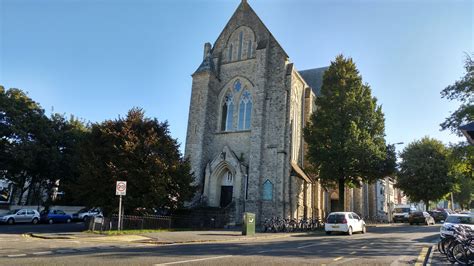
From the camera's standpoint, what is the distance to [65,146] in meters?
38.0

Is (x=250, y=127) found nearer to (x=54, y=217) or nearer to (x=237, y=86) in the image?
(x=237, y=86)

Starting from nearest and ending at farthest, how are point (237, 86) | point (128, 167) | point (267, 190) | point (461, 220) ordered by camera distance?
point (461, 220)
point (128, 167)
point (267, 190)
point (237, 86)

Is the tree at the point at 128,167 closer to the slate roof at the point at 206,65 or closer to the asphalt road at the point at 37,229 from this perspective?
the asphalt road at the point at 37,229

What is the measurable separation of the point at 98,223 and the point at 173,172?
5609mm

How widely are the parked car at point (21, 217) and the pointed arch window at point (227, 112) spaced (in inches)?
731

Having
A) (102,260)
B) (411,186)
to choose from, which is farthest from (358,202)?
(102,260)

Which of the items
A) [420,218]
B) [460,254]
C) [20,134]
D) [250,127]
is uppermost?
[250,127]

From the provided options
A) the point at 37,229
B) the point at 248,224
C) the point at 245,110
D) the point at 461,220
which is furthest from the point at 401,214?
the point at 37,229

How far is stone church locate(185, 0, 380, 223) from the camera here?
1168 inches

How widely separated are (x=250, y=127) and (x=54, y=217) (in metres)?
20.2

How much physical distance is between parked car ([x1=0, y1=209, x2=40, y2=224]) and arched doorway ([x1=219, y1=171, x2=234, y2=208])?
16.6 metres

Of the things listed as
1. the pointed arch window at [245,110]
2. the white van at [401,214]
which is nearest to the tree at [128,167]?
the pointed arch window at [245,110]

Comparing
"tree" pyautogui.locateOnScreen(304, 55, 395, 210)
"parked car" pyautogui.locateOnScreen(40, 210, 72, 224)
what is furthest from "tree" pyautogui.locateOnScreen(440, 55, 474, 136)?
"parked car" pyautogui.locateOnScreen(40, 210, 72, 224)

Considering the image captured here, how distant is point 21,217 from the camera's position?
30.8 metres
